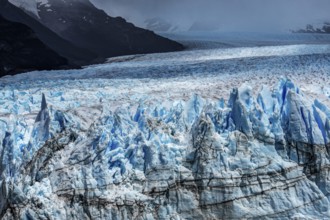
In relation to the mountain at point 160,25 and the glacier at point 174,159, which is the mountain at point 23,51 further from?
the mountain at point 160,25

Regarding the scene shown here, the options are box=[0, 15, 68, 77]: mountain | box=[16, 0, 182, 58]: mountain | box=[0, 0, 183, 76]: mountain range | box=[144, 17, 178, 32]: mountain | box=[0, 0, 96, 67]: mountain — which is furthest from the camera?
box=[144, 17, 178, 32]: mountain

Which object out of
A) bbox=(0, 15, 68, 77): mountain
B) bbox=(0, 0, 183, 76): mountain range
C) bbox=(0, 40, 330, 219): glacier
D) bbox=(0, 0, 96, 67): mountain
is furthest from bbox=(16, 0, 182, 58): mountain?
bbox=(0, 40, 330, 219): glacier

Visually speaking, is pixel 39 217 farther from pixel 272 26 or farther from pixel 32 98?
pixel 272 26

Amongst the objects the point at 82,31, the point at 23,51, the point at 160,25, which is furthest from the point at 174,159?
the point at 160,25

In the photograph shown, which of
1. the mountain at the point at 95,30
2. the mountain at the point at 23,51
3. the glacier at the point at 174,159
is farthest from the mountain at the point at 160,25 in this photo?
the glacier at the point at 174,159

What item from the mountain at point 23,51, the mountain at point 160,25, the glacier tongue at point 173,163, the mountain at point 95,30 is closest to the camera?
the glacier tongue at point 173,163

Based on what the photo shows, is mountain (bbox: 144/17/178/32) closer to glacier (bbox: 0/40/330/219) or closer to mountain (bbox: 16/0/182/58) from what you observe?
mountain (bbox: 16/0/182/58)

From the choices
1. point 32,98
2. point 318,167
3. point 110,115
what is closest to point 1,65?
point 32,98

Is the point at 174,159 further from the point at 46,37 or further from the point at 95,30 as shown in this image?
the point at 95,30
